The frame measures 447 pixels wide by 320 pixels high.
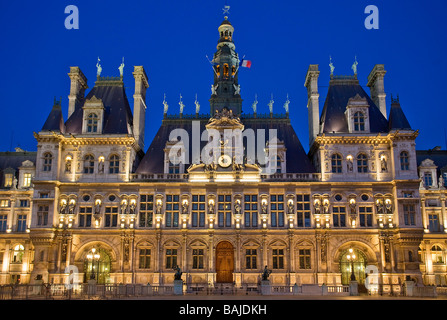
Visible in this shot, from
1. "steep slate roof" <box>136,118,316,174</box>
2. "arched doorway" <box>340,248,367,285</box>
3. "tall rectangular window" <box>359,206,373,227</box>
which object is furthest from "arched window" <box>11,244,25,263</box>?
"tall rectangular window" <box>359,206,373,227</box>

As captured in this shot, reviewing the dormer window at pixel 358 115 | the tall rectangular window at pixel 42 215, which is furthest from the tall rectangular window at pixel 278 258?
the tall rectangular window at pixel 42 215

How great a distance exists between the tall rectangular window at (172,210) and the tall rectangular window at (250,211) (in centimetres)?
712

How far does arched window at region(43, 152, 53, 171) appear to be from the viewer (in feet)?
175

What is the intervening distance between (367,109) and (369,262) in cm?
1633

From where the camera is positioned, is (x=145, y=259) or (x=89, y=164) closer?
(x=145, y=259)

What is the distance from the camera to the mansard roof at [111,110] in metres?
56.4

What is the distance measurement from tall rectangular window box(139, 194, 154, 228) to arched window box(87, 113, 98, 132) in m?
9.41

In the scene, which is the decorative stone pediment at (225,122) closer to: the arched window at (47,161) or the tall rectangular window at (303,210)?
the tall rectangular window at (303,210)

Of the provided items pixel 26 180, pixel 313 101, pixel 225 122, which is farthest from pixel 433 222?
pixel 26 180

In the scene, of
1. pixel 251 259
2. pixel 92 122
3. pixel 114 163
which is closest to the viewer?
pixel 251 259

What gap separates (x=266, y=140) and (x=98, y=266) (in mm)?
22896

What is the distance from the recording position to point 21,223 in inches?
2274

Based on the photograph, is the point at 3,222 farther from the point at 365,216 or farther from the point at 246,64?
the point at 365,216

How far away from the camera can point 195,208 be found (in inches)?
2089
